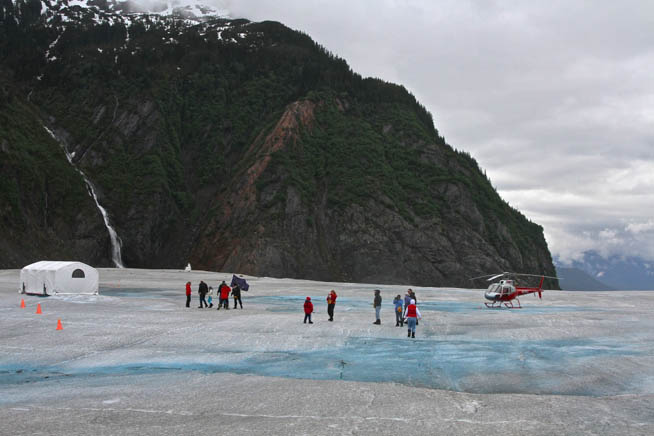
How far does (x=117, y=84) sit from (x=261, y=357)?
91.7 m

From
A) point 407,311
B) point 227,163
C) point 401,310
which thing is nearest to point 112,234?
point 227,163

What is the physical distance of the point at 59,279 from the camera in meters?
34.9

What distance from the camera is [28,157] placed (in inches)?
3100

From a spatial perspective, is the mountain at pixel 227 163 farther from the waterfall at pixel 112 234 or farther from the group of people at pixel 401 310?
the group of people at pixel 401 310

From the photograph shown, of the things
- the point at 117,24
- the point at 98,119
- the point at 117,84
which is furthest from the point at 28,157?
the point at 117,24

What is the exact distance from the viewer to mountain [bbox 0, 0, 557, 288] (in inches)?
3118

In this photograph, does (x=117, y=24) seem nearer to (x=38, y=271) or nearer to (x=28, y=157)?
(x=28, y=157)

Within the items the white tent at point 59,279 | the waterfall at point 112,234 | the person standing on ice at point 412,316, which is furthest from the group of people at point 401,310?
the waterfall at point 112,234

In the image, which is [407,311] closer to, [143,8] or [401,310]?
[401,310]

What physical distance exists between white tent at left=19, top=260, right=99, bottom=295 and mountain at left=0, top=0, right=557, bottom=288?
34.5 metres

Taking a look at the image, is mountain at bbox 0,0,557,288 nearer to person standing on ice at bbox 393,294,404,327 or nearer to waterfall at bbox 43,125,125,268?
waterfall at bbox 43,125,125,268

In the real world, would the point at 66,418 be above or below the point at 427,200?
below

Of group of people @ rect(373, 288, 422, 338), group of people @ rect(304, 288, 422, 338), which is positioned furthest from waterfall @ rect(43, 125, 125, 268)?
group of people @ rect(373, 288, 422, 338)

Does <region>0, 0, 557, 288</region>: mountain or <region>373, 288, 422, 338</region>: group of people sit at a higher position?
<region>0, 0, 557, 288</region>: mountain
